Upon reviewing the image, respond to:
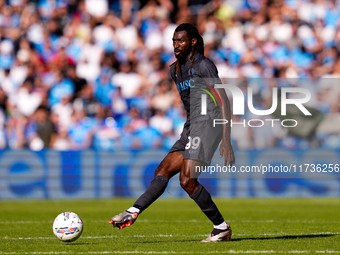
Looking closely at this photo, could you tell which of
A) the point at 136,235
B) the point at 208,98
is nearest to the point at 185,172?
the point at 208,98

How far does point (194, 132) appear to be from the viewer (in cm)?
626

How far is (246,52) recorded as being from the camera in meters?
16.4

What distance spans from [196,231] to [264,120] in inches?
277

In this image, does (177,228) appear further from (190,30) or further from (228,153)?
(190,30)

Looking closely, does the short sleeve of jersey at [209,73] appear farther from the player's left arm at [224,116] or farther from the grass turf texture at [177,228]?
the grass turf texture at [177,228]

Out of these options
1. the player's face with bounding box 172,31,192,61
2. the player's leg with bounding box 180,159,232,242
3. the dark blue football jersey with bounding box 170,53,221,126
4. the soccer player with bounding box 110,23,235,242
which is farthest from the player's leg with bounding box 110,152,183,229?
the player's face with bounding box 172,31,192,61

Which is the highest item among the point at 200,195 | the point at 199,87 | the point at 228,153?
the point at 199,87

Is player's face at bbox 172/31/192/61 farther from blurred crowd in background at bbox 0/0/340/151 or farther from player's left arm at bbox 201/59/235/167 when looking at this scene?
blurred crowd in background at bbox 0/0/340/151

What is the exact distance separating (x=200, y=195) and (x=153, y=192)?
0.54 metres

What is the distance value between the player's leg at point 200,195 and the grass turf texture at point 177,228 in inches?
6.4

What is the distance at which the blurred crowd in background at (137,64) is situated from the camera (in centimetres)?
1428

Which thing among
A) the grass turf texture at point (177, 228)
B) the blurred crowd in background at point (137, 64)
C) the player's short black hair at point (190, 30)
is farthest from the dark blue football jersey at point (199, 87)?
the blurred crowd in background at point (137, 64)

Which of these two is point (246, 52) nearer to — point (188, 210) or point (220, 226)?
point (188, 210)

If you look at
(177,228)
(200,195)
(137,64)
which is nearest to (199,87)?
(200,195)
